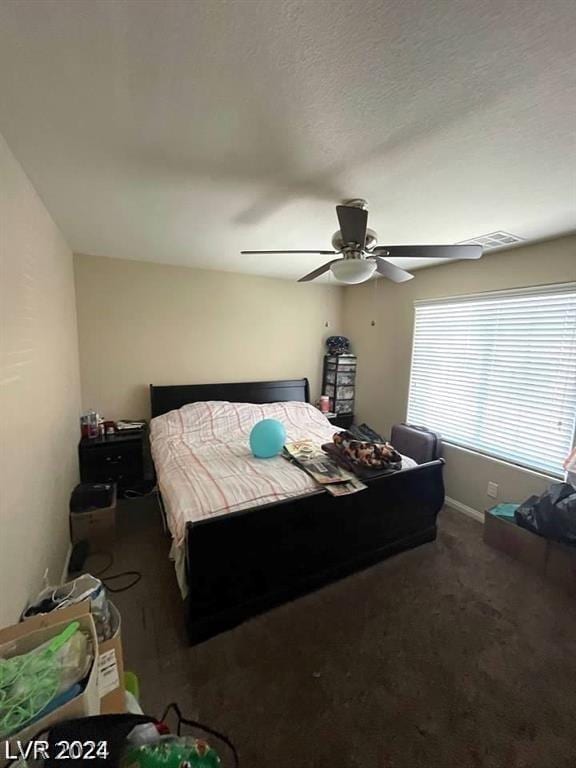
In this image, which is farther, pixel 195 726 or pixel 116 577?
pixel 116 577

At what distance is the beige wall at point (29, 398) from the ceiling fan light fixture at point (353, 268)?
5.34 feet

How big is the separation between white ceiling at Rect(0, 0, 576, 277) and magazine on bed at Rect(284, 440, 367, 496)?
1.77m

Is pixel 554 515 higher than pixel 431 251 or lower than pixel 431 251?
lower

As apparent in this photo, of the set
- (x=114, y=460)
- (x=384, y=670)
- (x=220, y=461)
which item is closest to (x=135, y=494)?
(x=114, y=460)

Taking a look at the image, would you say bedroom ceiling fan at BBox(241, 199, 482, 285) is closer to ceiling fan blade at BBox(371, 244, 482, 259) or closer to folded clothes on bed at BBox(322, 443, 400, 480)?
ceiling fan blade at BBox(371, 244, 482, 259)

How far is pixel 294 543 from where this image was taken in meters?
1.93

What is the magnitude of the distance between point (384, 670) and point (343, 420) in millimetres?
3047

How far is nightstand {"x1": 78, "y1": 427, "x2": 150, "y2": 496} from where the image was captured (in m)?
2.88

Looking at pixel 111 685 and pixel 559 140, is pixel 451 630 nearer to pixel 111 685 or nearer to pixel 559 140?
pixel 111 685

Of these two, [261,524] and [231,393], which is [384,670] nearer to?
[261,524]

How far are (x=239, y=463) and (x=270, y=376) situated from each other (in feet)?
6.03

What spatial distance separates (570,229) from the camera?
2.23 m

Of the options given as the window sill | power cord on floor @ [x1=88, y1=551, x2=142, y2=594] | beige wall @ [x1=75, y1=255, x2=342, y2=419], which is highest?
beige wall @ [x1=75, y1=255, x2=342, y2=419]

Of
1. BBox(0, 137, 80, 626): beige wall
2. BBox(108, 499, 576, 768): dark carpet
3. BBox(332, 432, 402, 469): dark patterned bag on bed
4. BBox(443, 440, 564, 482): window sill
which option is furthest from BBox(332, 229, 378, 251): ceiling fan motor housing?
BBox(443, 440, 564, 482): window sill
